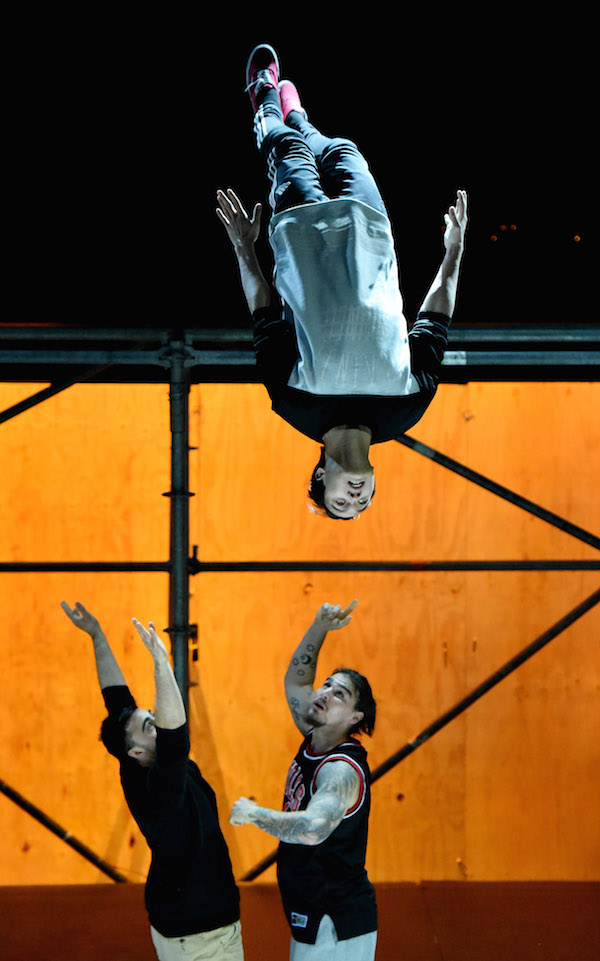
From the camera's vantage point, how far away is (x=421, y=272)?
456 centimetres

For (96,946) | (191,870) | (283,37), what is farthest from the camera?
(96,946)

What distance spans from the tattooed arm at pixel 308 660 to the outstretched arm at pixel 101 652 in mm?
647

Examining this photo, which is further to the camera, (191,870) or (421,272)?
(421,272)

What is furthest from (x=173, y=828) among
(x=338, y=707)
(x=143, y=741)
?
(x=338, y=707)

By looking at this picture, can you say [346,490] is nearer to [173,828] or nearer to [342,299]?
[342,299]

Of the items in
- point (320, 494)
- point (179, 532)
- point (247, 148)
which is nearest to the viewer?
point (320, 494)

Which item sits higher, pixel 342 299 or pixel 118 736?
pixel 342 299

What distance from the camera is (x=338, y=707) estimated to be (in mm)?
2975

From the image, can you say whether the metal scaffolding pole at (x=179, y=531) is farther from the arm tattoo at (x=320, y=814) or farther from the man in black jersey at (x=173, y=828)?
the arm tattoo at (x=320, y=814)

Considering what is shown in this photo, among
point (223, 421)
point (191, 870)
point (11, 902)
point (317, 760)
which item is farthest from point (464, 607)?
point (11, 902)

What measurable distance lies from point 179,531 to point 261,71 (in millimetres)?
2051

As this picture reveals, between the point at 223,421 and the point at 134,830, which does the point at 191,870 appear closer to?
the point at 134,830

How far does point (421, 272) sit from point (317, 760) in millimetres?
2722

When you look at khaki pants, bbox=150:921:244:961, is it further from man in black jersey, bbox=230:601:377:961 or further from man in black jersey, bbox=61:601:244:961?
man in black jersey, bbox=230:601:377:961
